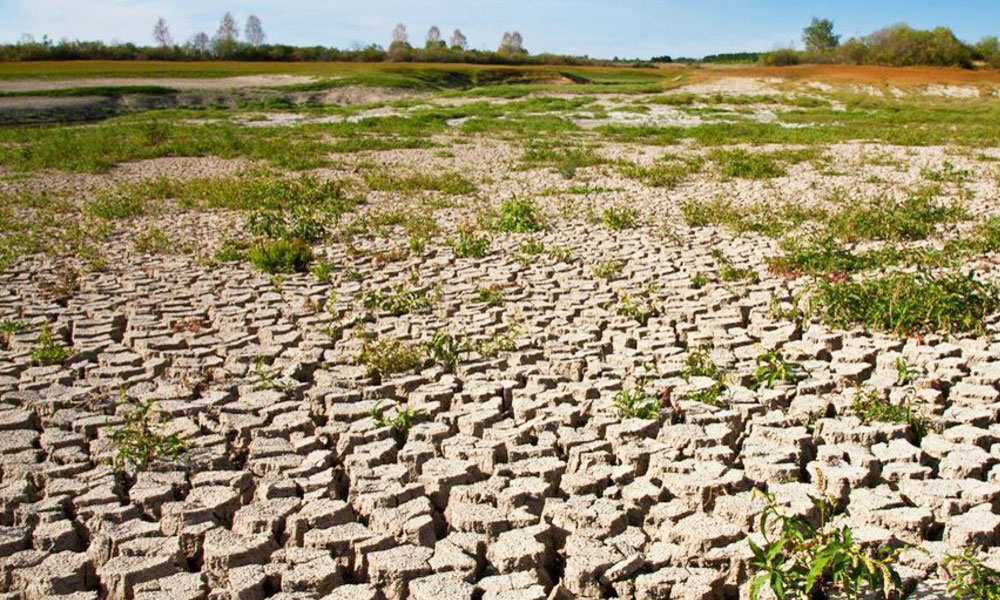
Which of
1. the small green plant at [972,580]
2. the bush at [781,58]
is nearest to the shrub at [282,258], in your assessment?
the small green plant at [972,580]

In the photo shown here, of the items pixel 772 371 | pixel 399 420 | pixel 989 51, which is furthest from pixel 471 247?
pixel 989 51

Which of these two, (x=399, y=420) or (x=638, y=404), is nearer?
(x=399, y=420)

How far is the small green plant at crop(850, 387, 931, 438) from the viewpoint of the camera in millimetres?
4902

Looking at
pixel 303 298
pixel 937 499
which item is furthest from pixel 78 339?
pixel 937 499

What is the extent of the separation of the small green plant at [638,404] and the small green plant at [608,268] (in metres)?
3.27

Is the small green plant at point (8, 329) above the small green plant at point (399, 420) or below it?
above

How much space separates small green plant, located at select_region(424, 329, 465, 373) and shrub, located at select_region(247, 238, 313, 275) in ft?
10.4

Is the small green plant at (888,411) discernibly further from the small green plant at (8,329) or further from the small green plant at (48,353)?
the small green plant at (8,329)

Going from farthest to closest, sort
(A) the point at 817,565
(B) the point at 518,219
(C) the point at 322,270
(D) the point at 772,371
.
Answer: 1. (B) the point at 518,219
2. (C) the point at 322,270
3. (D) the point at 772,371
4. (A) the point at 817,565

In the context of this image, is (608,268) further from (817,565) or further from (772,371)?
(817,565)

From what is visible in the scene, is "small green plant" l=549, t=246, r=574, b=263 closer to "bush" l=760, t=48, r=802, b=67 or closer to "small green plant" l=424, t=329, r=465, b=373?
"small green plant" l=424, t=329, r=465, b=373

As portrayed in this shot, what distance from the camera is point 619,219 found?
11.3m

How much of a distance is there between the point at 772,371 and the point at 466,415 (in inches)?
80.2

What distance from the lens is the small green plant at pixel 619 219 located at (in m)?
11.1
